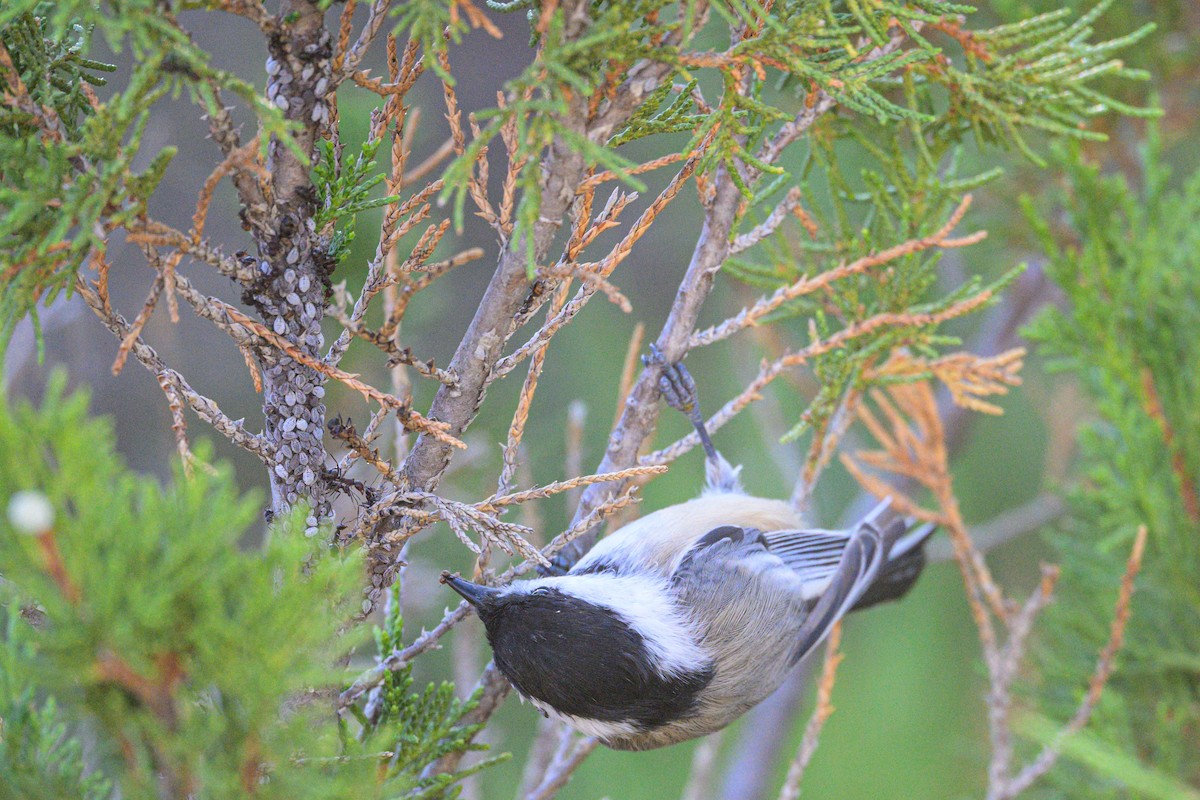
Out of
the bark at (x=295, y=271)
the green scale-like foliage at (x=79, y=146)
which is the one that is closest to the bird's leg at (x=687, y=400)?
the bark at (x=295, y=271)

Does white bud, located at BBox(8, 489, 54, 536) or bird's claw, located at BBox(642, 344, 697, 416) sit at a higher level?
white bud, located at BBox(8, 489, 54, 536)

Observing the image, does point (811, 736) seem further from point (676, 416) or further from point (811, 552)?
point (676, 416)

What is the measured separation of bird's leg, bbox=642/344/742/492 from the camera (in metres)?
1.01

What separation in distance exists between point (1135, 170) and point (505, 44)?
4.46 ft

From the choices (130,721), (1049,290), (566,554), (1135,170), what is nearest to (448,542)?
(566,554)

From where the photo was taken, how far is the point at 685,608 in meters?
1.13

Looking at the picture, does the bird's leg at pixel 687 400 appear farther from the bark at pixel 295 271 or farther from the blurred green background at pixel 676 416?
the bark at pixel 295 271

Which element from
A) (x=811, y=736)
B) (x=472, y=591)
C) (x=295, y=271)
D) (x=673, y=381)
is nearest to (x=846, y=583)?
(x=811, y=736)

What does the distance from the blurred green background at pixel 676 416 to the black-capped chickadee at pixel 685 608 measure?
387mm

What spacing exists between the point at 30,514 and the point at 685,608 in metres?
0.83

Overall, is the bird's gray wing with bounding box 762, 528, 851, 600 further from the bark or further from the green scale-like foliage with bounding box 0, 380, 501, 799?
the green scale-like foliage with bounding box 0, 380, 501, 799

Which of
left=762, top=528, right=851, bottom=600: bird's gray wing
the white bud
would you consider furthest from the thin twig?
the white bud

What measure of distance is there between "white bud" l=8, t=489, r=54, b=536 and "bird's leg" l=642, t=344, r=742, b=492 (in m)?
0.66

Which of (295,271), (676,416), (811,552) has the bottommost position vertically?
(811,552)
